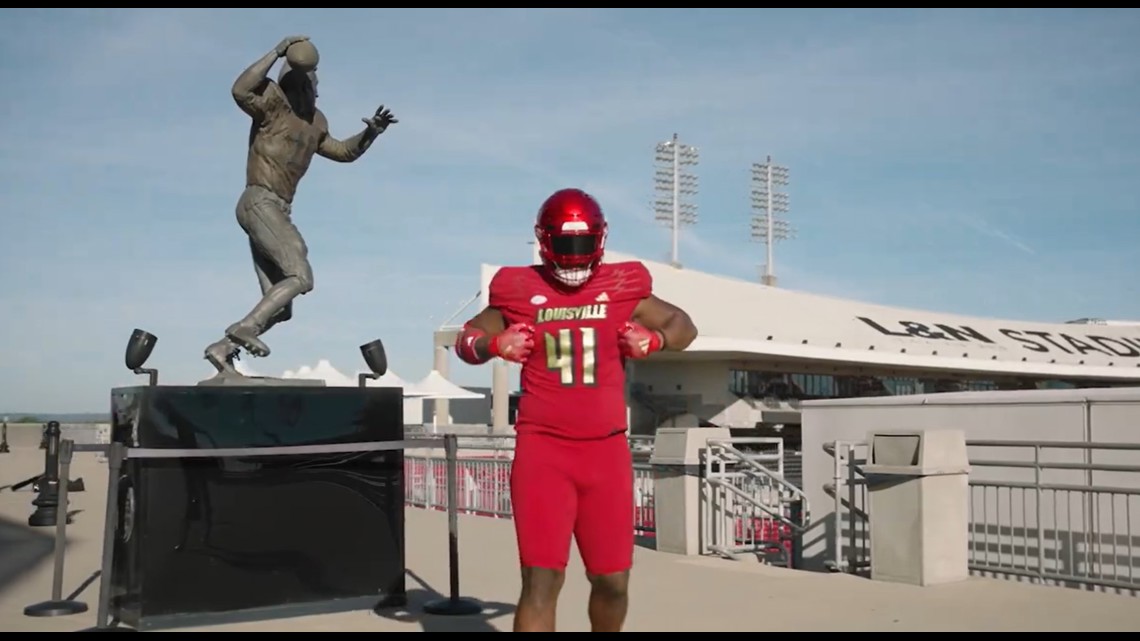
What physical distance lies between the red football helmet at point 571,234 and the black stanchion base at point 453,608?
3.55m

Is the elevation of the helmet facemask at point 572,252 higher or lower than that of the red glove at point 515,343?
higher

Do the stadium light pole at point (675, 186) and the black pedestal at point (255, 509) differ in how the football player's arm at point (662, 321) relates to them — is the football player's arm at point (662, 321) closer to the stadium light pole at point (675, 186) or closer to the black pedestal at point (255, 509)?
the black pedestal at point (255, 509)

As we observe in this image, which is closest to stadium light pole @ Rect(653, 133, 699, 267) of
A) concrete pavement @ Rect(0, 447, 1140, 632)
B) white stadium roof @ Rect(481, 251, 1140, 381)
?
white stadium roof @ Rect(481, 251, 1140, 381)

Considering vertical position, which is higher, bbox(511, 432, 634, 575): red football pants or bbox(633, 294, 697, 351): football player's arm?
bbox(633, 294, 697, 351): football player's arm

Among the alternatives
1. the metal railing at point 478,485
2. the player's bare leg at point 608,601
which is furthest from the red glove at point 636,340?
the metal railing at point 478,485

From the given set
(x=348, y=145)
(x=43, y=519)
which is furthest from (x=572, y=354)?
(x=43, y=519)

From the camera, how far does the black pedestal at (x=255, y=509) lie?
695cm

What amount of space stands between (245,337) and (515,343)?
3.56 metres

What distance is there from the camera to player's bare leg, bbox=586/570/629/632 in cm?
474

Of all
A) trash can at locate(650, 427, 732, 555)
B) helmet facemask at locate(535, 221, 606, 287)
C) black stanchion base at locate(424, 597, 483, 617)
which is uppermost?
helmet facemask at locate(535, 221, 606, 287)

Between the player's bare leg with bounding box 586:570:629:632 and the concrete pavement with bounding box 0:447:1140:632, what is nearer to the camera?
the player's bare leg with bounding box 586:570:629:632

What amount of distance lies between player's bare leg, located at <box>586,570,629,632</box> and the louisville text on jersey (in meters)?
1.05

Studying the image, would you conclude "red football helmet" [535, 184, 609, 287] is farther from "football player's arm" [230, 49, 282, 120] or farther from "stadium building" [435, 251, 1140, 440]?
"stadium building" [435, 251, 1140, 440]

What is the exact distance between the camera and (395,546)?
25.5 feet
